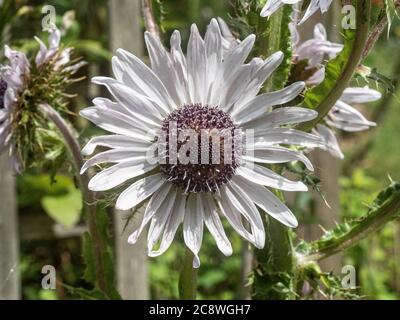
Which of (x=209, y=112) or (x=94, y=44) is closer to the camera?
(x=209, y=112)

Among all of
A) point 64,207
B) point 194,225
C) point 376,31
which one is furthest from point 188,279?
point 64,207

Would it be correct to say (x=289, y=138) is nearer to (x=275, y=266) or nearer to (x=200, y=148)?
(x=200, y=148)

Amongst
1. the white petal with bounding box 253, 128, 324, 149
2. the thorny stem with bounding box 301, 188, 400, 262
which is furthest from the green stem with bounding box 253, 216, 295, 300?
the white petal with bounding box 253, 128, 324, 149

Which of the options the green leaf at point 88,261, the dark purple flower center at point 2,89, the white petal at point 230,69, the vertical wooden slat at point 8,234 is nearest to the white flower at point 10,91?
the dark purple flower center at point 2,89

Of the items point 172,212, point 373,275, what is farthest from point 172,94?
point 373,275

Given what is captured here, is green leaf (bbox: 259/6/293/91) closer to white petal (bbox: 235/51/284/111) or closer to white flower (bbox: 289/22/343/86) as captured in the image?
white petal (bbox: 235/51/284/111)

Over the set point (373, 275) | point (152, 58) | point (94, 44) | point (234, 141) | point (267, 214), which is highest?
point (94, 44)

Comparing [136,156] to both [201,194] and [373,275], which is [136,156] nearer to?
[201,194]
